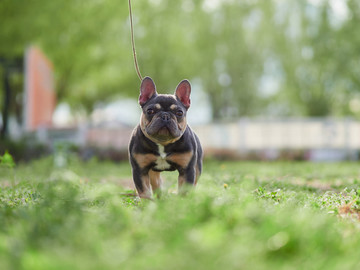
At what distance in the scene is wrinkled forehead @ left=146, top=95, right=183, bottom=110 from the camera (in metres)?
4.09

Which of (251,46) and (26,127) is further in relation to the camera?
(251,46)

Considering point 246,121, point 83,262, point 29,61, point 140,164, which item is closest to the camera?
point 83,262

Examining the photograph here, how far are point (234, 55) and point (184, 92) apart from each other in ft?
69.9

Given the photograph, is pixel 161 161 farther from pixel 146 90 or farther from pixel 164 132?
pixel 146 90

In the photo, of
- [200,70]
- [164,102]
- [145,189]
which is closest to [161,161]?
[145,189]

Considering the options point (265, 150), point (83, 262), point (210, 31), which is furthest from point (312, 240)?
point (210, 31)

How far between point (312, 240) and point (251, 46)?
2429 centimetres

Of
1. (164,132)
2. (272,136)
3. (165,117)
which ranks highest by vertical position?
(165,117)

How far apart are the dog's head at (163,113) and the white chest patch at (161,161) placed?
69mm

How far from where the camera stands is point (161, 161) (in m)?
4.03

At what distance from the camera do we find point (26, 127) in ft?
53.0

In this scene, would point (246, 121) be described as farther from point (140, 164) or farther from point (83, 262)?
point (83, 262)

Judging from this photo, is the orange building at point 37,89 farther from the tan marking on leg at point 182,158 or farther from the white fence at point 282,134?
the tan marking on leg at point 182,158

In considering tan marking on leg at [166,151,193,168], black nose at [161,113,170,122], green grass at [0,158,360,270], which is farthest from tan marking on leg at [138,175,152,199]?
green grass at [0,158,360,270]
